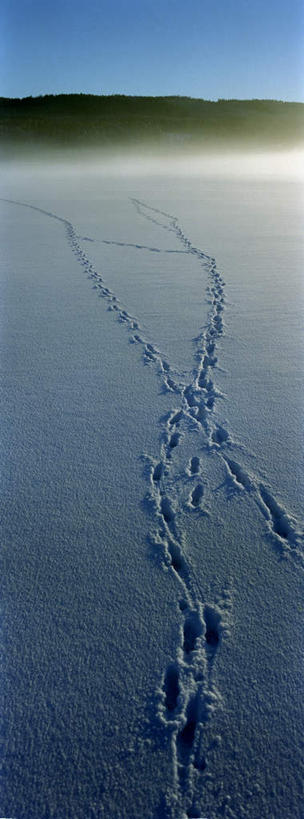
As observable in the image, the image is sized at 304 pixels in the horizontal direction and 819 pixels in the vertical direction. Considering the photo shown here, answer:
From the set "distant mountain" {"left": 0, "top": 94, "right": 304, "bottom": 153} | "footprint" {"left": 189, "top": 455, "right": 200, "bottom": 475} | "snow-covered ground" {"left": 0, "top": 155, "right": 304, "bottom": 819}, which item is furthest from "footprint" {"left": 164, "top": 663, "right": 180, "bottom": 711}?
"distant mountain" {"left": 0, "top": 94, "right": 304, "bottom": 153}

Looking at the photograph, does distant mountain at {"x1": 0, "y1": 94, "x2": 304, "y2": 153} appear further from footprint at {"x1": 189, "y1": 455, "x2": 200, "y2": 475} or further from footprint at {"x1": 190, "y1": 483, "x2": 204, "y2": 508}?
footprint at {"x1": 190, "y1": 483, "x2": 204, "y2": 508}

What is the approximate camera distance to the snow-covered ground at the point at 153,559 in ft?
5.56

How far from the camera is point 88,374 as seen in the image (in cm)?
411

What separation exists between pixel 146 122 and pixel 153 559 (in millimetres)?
52632

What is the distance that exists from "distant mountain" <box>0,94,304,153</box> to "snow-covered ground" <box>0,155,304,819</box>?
122 feet

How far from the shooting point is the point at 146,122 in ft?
158

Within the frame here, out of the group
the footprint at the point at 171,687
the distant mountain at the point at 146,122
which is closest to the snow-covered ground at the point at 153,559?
the footprint at the point at 171,687

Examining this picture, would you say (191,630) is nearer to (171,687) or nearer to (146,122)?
(171,687)

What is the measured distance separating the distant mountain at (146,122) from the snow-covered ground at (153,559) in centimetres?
3729

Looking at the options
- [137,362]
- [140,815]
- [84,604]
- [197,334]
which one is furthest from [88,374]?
[140,815]

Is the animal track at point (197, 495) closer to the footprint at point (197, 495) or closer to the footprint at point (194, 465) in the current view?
the footprint at point (197, 495)

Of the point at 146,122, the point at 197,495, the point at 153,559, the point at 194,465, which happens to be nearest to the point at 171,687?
the point at 153,559

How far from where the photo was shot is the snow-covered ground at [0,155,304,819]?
66.7 inches

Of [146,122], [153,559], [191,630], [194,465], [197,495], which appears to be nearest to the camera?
[191,630]
